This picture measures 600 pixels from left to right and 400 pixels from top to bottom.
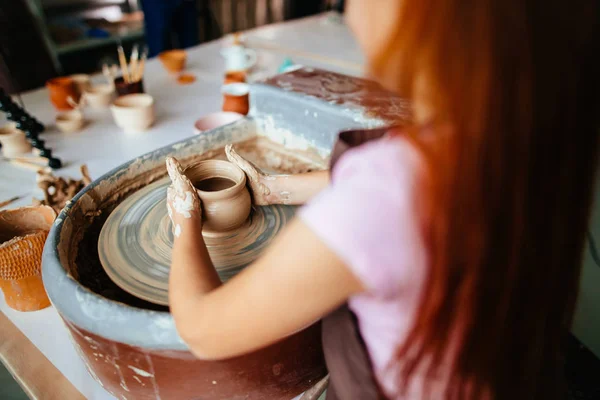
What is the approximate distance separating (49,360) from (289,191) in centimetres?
71

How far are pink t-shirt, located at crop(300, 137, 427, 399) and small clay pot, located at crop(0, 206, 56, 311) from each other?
764mm

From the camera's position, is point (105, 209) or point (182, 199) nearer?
point (182, 199)

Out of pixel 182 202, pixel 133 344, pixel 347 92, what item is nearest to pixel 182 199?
pixel 182 202

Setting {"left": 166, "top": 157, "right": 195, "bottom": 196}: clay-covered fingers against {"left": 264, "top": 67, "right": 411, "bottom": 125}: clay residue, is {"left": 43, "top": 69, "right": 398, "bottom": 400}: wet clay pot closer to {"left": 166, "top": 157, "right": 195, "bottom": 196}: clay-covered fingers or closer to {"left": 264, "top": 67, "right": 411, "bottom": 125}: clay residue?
{"left": 166, "top": 157, "right": 195, "bottom": 196}: clay-covered fingers

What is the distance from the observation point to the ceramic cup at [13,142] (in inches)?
63.8

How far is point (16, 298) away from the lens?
1.03 meters

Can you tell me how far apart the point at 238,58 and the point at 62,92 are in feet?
3.17

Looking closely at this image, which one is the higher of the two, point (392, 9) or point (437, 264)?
point (392, 9)

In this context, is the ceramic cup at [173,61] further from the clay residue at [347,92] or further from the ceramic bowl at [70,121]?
the clay residue at [347,92]

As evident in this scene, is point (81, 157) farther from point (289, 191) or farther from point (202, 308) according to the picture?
point (202, 308)

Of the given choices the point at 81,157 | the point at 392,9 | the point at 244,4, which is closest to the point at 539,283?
the point at 392,9

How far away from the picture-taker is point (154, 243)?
3.33ft

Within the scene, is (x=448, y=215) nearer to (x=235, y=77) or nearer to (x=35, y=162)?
(x=35, y=162)

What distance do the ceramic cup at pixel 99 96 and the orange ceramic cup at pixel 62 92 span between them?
57 millimetres
